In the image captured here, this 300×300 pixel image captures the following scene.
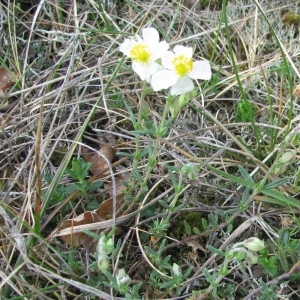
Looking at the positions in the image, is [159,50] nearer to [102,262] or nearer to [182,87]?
[182,87]

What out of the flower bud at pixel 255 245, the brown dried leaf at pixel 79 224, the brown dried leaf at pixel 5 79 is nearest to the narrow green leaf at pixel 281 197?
the flower bud at pixel 255 245

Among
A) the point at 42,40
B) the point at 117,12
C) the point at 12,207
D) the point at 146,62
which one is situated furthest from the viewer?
the point at 117,12

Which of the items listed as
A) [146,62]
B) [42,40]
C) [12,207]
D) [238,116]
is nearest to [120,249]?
[12,207]

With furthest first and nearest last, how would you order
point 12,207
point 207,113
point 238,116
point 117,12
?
point 117,12, point 238,116, point 207,113, point 12,207

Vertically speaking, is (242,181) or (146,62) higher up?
(146,62)

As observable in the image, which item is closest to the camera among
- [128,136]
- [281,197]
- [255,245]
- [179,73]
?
[255,245]

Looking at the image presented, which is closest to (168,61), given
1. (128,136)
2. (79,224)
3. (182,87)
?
(182,87)

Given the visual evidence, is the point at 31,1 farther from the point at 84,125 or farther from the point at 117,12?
the point at 84,125

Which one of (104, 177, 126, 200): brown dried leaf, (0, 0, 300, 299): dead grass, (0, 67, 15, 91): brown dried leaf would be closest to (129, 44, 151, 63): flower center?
(0, 0, 300, 299): dead grass
